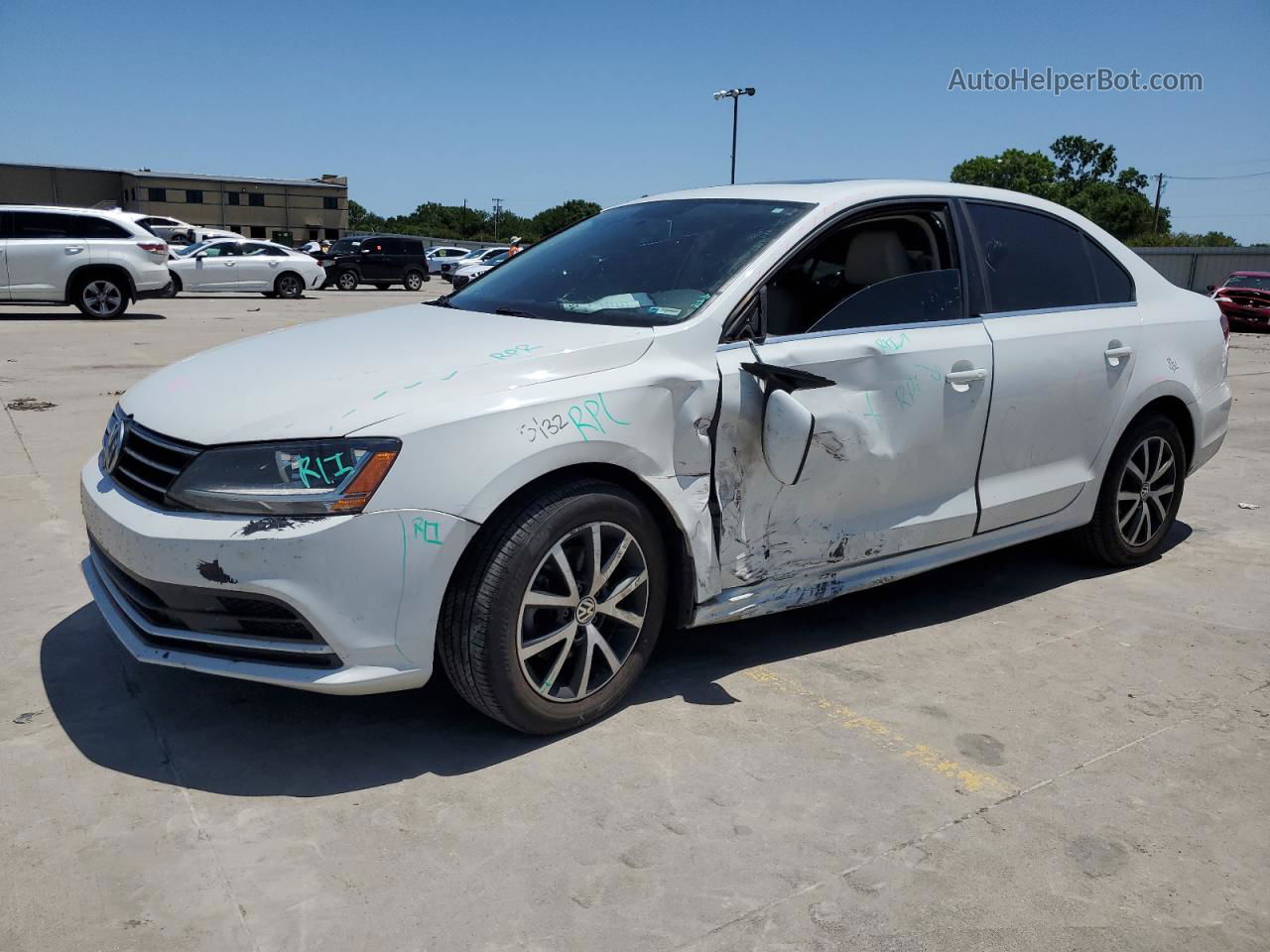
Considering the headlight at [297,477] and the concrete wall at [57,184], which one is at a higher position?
the concrete wall at [57,184]

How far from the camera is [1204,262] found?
44.2 metres

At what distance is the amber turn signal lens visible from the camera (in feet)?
9.06

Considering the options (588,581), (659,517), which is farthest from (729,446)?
(588,581)

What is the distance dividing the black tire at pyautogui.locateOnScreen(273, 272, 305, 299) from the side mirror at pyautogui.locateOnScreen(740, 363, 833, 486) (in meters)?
23.1

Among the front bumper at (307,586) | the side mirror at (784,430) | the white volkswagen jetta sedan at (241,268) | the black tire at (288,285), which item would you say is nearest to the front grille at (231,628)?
the front bumper at (307,586)

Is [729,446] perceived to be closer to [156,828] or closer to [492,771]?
[492,771]

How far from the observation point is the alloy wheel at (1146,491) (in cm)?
485

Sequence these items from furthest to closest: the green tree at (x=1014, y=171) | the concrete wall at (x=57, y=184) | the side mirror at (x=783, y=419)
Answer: the green tree at (x=1014, y=171) → the concrete wall at (x=57, y=184) → the side mirror at (x=783, y=419)

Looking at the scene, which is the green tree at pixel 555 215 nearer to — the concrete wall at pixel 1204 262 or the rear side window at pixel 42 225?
the concrete wall at pixel 1204 262

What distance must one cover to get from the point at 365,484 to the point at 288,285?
23524 mm

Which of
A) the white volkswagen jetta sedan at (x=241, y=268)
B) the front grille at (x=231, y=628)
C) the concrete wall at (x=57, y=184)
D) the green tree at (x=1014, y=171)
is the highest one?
the green tree at (x=1014, y=171)

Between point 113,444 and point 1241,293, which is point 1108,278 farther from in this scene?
point 1241,293

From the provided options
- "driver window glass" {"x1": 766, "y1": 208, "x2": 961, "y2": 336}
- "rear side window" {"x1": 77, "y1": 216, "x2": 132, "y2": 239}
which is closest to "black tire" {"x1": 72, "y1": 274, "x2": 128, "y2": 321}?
"rear side window" {"x1": 77, "y1": 216, "x2": 132, "y2": 239}

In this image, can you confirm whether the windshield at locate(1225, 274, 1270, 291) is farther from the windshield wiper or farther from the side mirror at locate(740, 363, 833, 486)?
the windshield wiper
